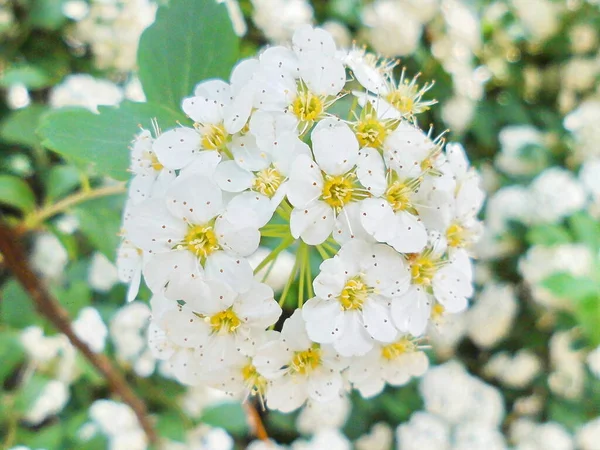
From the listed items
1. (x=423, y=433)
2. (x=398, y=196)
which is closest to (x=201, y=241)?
(x=398, y=196)

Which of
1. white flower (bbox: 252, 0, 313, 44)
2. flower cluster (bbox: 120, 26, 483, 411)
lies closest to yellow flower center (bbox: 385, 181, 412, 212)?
flower cluster (bbox: 120, 26, 483, 411)

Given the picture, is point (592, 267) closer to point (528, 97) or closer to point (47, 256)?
point (528, 97)

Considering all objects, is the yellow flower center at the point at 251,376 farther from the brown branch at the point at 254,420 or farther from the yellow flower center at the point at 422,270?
the brown branch at the point at 254,420

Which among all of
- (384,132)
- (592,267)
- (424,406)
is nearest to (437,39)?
(592,267)

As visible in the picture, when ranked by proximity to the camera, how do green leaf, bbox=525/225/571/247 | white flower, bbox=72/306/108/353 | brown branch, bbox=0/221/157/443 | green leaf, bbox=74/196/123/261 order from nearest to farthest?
brown branch, bbox=0/221/157/443, green leaf, bbox=74/196/123/261, white flower, bbox=72/306/108/353, green leaf, bbox=525/225/571/247

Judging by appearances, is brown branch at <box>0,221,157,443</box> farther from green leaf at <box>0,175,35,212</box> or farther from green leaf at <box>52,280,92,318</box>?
green leaf at <box>52,280,92,318</box>

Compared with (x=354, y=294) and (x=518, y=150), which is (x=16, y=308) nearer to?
(x=354, y=294)
